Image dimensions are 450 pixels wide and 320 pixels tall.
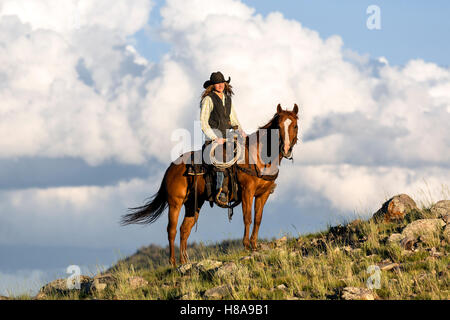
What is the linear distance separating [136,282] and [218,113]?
187 inches

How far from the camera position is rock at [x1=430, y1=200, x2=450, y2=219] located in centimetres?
1606

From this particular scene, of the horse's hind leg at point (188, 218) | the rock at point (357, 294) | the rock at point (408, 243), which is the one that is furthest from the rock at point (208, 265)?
the rock at point (408, 243)

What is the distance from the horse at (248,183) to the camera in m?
13.9

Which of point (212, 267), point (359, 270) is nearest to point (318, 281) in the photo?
point (359, 270)

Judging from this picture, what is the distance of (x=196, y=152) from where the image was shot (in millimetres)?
15023

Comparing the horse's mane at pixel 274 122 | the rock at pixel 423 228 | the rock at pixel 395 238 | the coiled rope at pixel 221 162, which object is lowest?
the rock at pixel 395 238

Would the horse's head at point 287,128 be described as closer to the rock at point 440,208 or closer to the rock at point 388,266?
the rock at point 388,266

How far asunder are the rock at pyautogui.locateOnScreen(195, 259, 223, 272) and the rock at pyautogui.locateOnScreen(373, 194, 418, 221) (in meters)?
5.66

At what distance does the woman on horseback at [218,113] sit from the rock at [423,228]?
15.3 feet

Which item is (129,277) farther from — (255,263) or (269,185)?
(269,185)

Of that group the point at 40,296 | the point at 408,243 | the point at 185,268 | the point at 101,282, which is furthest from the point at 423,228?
the point at 40,296

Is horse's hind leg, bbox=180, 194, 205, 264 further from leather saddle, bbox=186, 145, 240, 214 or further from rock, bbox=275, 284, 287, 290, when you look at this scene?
rock, bbox=275, 284, 287, 290

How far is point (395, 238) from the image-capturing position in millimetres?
13922
